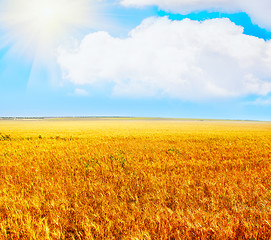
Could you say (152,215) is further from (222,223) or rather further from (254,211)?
(254,211)

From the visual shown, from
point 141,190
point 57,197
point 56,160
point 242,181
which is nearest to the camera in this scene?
point 57,197

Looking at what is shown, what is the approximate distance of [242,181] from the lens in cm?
571

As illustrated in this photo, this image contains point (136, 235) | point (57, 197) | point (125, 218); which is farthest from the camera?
point (57, 197)

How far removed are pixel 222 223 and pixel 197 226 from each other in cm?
55

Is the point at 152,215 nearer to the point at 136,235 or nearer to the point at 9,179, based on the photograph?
the point at 136,235

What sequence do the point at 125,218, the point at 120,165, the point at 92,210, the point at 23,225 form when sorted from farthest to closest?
the point at 120,165, the point at 92,210, the point at 125,218, the point at 23,225

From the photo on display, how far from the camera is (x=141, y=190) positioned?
5.03m

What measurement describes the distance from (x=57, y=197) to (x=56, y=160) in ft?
15.1

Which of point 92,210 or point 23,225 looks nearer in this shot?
point 23,225

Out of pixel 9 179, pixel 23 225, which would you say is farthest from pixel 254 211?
pixel 9 179

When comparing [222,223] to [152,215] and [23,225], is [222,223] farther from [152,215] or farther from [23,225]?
[23,225]

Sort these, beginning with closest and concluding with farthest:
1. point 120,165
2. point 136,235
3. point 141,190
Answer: point 136,235, point 141,190, point 120,165

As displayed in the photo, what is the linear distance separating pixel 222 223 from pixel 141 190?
2269 millimetres

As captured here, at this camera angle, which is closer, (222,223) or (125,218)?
(222,223)
